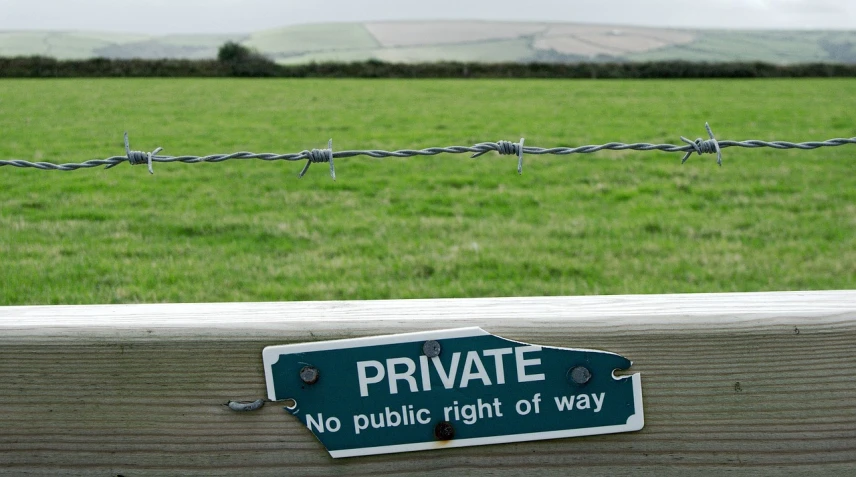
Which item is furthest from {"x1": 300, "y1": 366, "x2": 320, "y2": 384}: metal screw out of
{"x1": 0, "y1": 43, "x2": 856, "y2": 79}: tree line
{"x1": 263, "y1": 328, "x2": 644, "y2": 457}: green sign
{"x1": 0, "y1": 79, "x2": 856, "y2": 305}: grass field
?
{"x1": 0, "y1": 43, "x2": 856, "y2": 79}: tree line

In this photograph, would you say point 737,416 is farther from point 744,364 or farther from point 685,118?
point 685,118

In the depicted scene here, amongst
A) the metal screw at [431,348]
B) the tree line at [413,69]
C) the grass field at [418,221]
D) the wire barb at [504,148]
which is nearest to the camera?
the metal screw at [431,348]

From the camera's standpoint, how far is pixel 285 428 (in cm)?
115

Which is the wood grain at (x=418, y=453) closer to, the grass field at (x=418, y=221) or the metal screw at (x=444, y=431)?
the metal screw at (x=444, y=431)

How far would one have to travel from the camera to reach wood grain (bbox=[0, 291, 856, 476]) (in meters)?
1.13

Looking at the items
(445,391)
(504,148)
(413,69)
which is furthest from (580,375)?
(413,69)

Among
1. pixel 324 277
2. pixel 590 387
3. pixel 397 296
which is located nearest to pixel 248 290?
pixel 324 277

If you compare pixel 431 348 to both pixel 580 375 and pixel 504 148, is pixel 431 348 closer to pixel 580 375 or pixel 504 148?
pixel 580 375

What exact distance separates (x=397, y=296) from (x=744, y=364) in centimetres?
336

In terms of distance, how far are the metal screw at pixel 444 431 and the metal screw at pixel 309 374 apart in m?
0.20

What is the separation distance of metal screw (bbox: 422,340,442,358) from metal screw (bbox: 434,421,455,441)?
0.11 metres

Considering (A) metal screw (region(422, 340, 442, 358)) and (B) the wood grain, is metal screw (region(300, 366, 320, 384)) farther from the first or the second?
(A) metal screw (region(422, 340, 442, 358))

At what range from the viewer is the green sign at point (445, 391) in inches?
44.0

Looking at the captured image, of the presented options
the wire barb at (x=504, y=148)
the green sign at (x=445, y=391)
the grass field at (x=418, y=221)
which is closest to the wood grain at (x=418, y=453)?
the green sign at (x=445, y=391)
